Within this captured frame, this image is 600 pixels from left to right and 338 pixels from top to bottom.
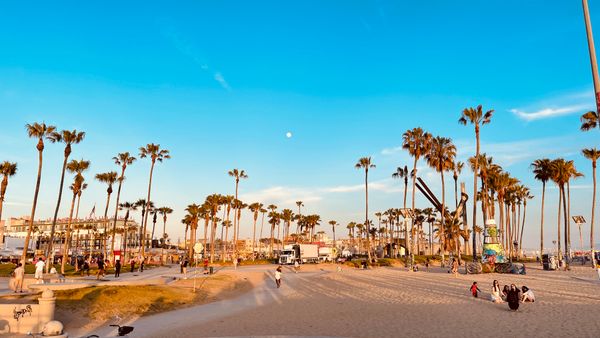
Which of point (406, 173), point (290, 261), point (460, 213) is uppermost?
point (406, 173)

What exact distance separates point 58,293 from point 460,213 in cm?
5026

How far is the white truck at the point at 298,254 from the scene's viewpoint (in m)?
73.6

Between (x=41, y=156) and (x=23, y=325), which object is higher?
(x=41, y=156)

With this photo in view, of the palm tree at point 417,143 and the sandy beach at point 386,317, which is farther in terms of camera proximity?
the palm tree at point 417,143

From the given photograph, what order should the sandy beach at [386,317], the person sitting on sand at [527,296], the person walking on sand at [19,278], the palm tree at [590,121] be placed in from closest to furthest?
1. the sandy beach at [386,317]
2. the person sitting on sand at [527,296]
3. the person walking on sand at [19,278]
4. the palm tree at [590,121]

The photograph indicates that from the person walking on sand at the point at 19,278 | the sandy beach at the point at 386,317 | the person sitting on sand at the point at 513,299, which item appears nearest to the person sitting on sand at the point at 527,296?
the sandy beach at the point at 386,317

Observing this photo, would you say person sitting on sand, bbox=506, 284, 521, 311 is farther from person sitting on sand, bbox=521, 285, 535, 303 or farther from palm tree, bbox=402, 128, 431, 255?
palm tree, bbox=402, 128, 431, 255

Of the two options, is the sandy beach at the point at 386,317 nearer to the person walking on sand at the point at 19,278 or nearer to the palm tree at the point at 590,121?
the person walking on sand at the point at 19,278

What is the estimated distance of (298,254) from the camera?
74.3m

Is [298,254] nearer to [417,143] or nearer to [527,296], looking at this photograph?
[417,143]

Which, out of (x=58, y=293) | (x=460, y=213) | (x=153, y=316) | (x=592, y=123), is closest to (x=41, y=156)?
(x=58, y=293)

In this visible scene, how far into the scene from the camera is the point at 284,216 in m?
125

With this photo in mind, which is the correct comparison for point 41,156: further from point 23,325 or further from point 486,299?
point 486,299

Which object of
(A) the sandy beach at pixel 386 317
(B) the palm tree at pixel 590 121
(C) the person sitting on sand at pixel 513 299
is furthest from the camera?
(B) the palm tree at pixel 590 121
